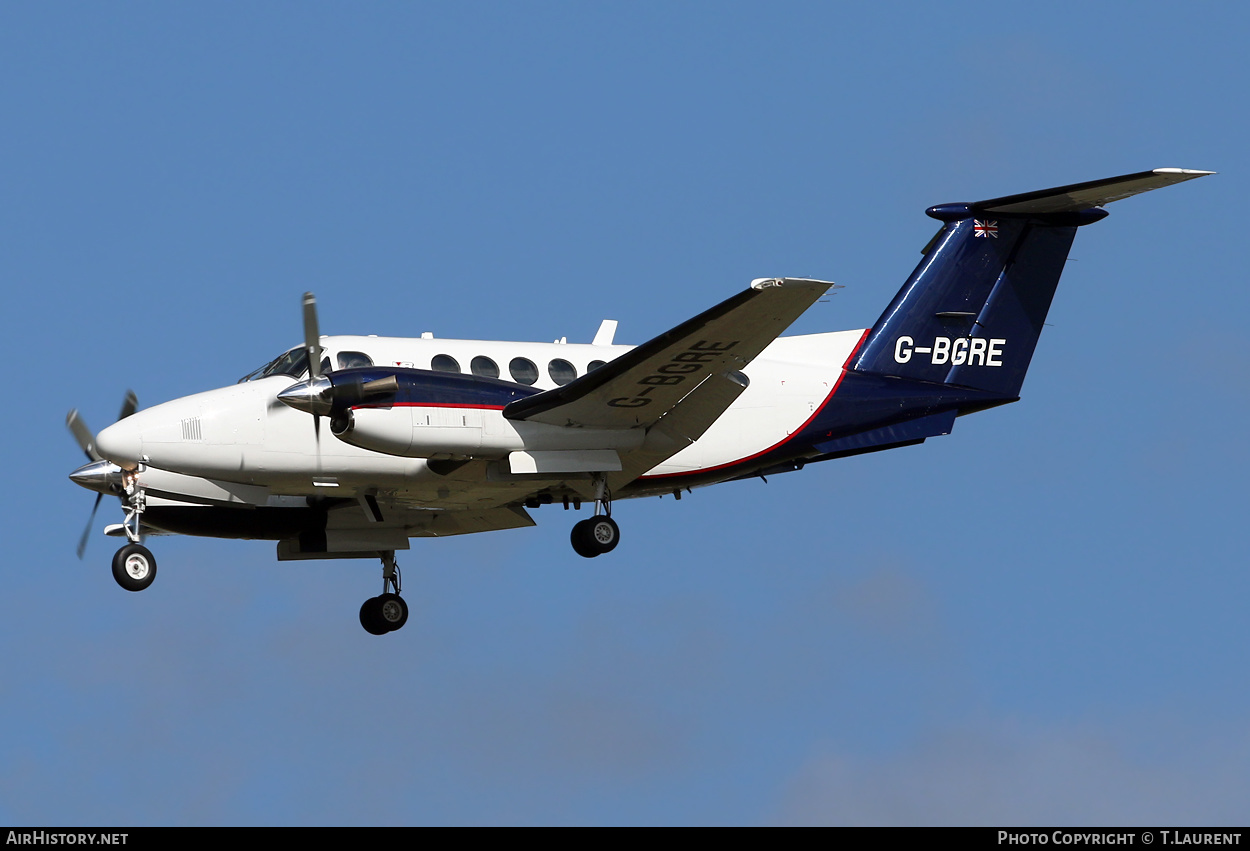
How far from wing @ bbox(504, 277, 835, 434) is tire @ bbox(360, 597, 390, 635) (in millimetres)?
4280

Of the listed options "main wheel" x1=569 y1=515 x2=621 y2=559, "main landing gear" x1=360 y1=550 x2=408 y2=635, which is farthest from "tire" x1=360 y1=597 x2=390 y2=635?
"main wheel" x1=569 y1=515 x2=621 y2=559

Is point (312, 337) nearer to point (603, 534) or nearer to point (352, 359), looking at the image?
point (352, 359)

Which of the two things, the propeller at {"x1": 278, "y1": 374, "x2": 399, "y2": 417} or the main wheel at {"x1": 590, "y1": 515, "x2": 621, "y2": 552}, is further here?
the main wheel at {"x1": 590, "y1": 515, "x2": 621, "y2": 552}

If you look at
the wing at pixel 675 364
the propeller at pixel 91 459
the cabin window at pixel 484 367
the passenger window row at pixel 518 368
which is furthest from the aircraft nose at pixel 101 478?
the wing at pixel 675 364

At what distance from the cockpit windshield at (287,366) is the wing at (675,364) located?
2.31 meters

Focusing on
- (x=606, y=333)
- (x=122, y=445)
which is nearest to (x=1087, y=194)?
(x=606, y=333)

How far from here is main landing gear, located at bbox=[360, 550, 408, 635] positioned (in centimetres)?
2134

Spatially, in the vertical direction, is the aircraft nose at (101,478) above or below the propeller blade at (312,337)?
below

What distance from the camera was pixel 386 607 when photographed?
2138 centimetres

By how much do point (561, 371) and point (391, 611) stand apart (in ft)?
13.5

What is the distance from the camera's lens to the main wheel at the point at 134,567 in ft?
58.3

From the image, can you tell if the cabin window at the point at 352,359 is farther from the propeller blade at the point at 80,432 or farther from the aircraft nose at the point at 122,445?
the propeller blade at the point at 80,432

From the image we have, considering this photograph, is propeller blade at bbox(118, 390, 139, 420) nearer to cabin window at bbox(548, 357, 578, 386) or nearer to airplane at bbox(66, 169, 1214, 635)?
airplane at bbox(66, 169, 1214, 635)
